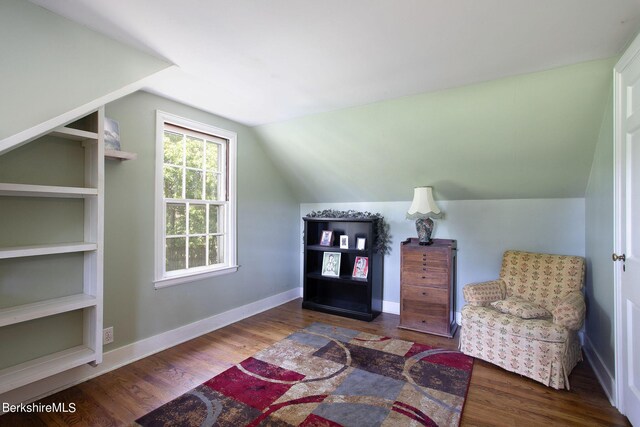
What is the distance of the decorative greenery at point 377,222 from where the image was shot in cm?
379

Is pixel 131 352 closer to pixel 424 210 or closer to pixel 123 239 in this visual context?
pixel 123 239

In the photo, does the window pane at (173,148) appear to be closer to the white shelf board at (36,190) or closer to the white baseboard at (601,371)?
the white shelf board at (36,190)

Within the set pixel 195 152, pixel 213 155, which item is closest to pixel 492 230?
pixel 213 155

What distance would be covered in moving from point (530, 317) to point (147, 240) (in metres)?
3.21

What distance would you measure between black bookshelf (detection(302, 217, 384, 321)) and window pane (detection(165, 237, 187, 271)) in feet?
4.90

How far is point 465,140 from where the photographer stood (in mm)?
2822

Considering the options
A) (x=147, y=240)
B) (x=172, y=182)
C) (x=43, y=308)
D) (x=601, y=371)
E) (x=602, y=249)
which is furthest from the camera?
(x=172, y=182)

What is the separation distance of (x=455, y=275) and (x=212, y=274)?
2.68 metres

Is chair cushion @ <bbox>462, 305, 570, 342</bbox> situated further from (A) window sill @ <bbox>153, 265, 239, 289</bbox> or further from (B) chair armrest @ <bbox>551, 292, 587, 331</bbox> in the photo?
(A) window sill @ <bbox>153, 265, 239, 289</bbox>

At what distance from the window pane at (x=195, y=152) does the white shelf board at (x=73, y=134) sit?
107cm

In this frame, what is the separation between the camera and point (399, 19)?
1615mm

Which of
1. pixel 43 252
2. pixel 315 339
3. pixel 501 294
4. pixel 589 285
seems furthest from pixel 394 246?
pixel 43 252

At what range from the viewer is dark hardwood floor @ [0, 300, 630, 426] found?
6.13 feet

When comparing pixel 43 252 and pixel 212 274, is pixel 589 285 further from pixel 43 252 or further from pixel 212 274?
pixel 43 252
